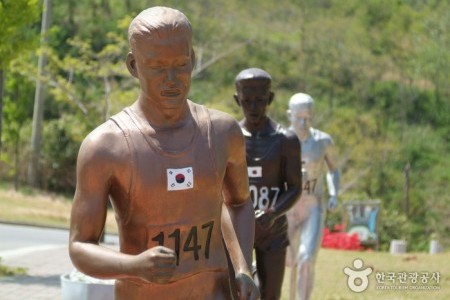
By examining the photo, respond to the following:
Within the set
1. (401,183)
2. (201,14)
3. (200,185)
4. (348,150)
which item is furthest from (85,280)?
(201,14)

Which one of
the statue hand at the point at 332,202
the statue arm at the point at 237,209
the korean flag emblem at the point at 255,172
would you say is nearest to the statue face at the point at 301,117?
the statue hand at the point at 332,202

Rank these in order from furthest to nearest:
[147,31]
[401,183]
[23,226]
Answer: [401,183], [23,226], [147,31]

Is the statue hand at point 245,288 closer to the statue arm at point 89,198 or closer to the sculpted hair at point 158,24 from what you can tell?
the statue arm at point 89,198

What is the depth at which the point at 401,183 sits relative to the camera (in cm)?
3981

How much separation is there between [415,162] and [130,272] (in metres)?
40.8

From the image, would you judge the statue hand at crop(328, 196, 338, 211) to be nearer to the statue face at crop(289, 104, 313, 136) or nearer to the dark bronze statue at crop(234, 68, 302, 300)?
the statue face at crop(289, 104, 313, 136)

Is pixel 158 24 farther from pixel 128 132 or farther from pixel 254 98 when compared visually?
pixel 254 98

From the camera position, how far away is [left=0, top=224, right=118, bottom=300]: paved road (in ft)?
36.7

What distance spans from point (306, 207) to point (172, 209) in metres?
5.83

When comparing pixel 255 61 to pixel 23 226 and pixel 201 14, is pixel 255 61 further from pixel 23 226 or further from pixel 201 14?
pixel 23 226

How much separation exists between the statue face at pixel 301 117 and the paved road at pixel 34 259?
315cm

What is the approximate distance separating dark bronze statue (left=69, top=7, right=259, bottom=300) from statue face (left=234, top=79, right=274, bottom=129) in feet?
10.0

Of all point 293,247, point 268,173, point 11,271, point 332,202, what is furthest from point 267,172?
point 11,271

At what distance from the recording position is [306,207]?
945 centimetres
